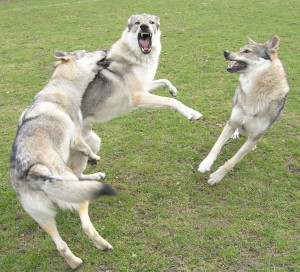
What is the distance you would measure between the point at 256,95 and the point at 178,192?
194 cm

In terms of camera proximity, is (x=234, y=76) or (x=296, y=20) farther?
(x=296, y=20)

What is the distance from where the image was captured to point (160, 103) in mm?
4250

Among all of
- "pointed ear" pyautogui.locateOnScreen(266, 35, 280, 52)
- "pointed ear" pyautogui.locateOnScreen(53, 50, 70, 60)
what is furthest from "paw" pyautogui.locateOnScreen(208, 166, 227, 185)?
"pointed ear" pyautogui.locateOnScreen(53, 50, 70, 60)

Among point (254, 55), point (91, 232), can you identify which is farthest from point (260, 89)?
point (91, 232)

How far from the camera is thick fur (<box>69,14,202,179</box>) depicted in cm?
434

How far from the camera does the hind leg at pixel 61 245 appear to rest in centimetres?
301

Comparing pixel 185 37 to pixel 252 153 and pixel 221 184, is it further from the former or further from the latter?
pixel 221 184

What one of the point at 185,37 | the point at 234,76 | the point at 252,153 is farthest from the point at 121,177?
the point at 185,37

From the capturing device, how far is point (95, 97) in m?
4.36

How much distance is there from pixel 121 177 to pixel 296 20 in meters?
11.9

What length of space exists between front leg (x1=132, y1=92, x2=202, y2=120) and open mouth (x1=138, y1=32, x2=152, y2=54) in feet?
2.32

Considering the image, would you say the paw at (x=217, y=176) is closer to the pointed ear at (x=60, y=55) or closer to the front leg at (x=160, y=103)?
the front leg at (x=160, y=103)

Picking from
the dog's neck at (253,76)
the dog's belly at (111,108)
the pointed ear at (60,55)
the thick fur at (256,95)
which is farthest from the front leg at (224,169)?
the pointed ear at (60,55)

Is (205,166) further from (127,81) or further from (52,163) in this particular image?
(52,163)
